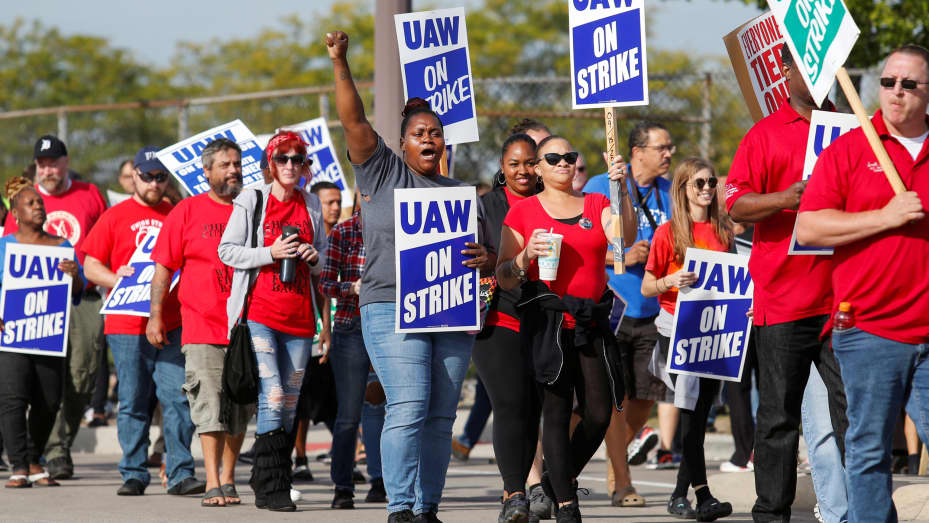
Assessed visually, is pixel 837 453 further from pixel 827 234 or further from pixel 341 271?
pixel 341 271

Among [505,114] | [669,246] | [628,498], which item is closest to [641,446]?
[628,498]

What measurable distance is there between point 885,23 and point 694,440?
853cm

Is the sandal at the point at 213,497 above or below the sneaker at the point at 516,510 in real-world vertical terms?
below

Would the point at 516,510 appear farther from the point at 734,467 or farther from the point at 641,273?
the point at 734,467

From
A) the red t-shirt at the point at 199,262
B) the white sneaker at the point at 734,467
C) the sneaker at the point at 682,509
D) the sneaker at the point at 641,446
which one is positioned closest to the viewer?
the sneaker at the point at 682,509

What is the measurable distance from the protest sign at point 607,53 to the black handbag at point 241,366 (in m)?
2.34

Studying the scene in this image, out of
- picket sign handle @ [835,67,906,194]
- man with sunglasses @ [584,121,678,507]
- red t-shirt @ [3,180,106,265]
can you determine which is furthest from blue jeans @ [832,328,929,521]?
red t-shirt @ [3,180,106,265]

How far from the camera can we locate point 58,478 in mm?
10234

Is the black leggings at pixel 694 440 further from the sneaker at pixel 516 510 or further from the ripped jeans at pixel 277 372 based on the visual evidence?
the ripped jeans at pixel 277 372

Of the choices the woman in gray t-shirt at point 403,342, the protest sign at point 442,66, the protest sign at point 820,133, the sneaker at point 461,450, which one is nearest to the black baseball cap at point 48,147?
the protest sign at point 442,66

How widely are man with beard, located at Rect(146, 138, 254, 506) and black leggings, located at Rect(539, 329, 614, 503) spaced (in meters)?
2.35

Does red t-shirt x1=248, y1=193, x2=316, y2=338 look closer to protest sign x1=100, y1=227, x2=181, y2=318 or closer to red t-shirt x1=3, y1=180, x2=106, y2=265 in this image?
protest sign x1=100, y1=227, x2=181, y2=318

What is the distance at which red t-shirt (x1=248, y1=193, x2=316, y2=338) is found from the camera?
8.16 meters

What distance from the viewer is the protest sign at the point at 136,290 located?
9.23 meters
